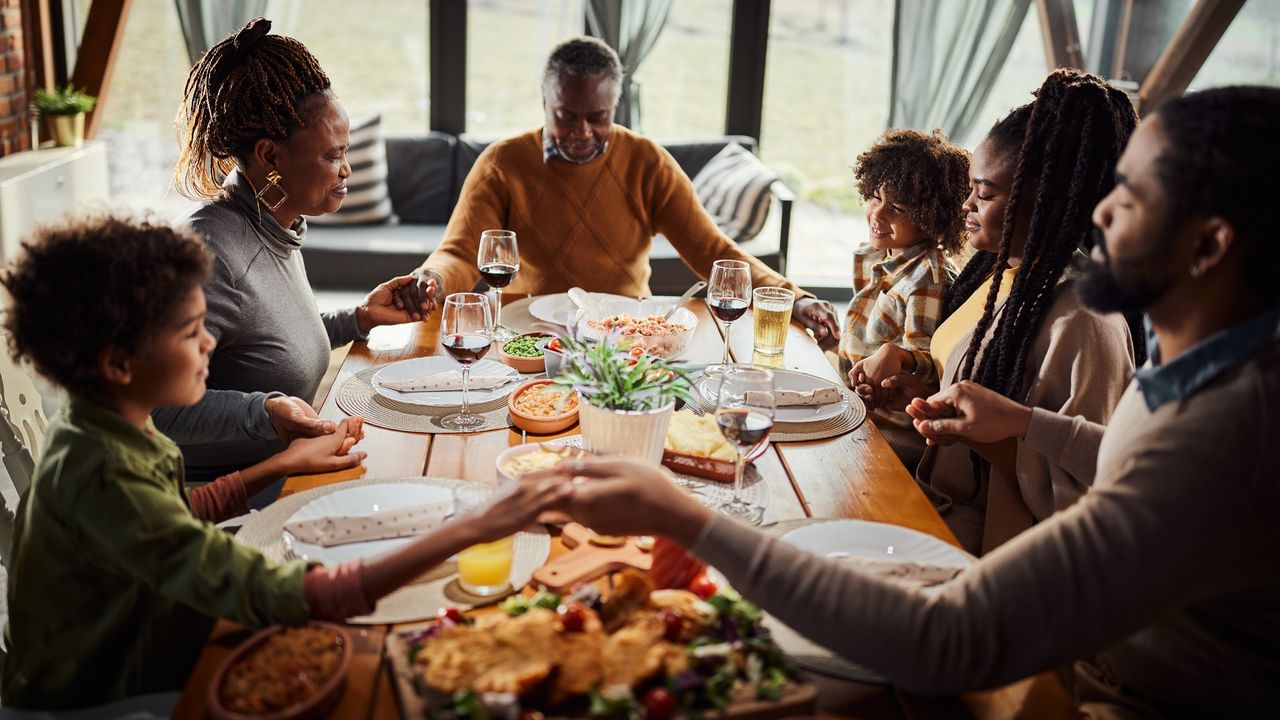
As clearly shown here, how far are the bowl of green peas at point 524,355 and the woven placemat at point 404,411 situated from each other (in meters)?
0.16

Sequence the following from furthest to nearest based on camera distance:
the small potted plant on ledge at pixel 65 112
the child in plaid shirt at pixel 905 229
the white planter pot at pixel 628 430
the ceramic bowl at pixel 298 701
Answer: the small potted plant on ledge at pixel 65 112
the child in plaid shirt at pixel 905 229
the white planter pot at pixel 628 430
the ceramic bowl at pixel 298 701

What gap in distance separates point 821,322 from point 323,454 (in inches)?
49.7

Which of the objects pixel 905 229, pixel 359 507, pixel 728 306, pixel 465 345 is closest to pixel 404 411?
pixel 465 345

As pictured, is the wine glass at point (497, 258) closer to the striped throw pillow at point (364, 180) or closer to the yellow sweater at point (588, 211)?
the yellow sweater at point (588, 211)

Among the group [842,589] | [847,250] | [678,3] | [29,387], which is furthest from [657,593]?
[847,250]

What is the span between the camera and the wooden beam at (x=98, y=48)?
16.0 feet

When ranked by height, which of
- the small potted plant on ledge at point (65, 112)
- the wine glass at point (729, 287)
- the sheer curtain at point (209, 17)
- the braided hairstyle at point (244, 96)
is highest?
the sheer curtain at point (209, 17)

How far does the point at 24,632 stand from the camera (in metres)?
1.19

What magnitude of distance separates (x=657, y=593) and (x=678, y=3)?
486cm

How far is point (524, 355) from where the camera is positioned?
2061 mm

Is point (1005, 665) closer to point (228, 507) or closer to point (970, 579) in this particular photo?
point (970, 579)

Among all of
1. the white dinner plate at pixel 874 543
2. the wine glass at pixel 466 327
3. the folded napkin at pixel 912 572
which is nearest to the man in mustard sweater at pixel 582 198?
the wine glass at pixel 466 327

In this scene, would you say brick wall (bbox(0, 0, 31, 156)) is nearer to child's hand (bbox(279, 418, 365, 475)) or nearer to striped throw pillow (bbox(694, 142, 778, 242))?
striped throw pillow (bbox(694, 142, 778, 242))

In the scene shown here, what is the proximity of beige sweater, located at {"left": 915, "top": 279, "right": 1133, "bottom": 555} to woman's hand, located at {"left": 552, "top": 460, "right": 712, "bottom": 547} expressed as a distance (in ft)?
2.61
